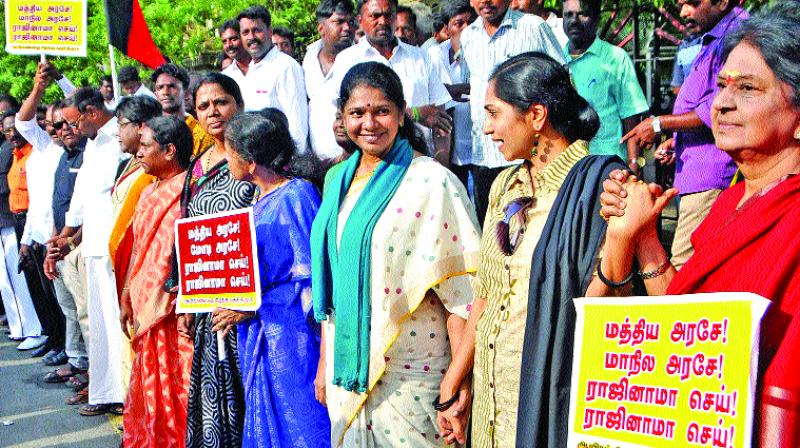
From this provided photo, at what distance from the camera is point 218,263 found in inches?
159

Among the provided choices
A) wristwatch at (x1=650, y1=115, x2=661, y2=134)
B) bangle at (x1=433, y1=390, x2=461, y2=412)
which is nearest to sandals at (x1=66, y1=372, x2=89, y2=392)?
bangle at (x1=433, y1=390, x2=461, y2=412)

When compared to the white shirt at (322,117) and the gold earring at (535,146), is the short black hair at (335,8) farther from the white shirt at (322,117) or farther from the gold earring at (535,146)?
the gold earring at (535,146)

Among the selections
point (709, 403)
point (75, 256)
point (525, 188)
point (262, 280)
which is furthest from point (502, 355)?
point (75, 256)

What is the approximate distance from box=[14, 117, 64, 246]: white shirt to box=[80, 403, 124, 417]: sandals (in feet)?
7.31

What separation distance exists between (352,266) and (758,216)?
172cm

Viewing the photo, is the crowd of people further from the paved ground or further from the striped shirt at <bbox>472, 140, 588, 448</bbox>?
the paved ground

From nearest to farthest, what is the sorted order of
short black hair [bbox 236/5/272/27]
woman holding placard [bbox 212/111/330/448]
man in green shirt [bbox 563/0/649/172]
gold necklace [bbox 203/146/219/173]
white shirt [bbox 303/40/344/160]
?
woman holding placard [bbox 212/111/330/448]
gold necklace [bbox 203/146/219/173]
man in green shirt [bbox 563/0/649/172]
white shirt [bbox 303/40/344/160]
short black hair [bbox 236/5/272/27]

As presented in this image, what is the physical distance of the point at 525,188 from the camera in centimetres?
269

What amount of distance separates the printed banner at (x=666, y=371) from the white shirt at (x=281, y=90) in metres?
4.35

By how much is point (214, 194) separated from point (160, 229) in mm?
631

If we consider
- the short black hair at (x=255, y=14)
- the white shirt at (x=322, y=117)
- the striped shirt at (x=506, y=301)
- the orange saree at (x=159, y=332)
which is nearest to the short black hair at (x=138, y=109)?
the orange saree at (x=159, y=332)

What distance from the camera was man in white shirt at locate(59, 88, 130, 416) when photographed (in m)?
6.17

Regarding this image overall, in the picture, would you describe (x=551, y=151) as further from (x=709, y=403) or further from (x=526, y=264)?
(x=709, y=403)

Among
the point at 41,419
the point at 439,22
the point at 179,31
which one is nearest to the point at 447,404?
the point at 41,419
